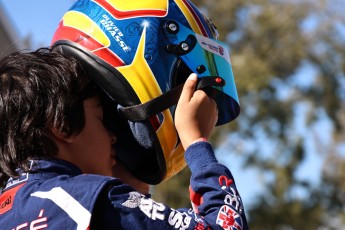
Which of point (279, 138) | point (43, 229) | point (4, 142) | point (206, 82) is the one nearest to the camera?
point (43, 229)

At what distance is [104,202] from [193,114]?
429 millimetres

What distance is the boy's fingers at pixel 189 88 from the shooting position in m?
2.32

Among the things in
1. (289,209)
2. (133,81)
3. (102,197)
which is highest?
(289,209)

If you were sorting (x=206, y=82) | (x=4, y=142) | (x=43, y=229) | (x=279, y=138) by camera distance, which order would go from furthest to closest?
(x=279, y=138)
(x=206, y=82)
(x=4, y=142)
(x=43, y=229)

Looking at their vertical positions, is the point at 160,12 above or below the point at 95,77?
above

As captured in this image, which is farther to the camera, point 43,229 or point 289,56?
point 289,56

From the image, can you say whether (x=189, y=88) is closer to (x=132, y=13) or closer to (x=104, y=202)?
(x=132, y=13)

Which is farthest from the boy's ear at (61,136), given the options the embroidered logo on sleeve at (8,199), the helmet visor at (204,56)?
the helmet visor at (204,56)

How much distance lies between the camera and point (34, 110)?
2178 mm

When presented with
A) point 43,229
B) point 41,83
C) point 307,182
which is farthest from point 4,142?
point 307,182

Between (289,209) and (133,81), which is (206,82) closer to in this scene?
(133,81)

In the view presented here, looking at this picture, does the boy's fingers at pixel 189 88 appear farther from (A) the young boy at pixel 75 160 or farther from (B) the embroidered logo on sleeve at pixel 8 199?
(B) the embroidered logo on sleeve at pixel 8 199

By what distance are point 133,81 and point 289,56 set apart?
57.0 ft

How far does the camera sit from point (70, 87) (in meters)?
2.25
